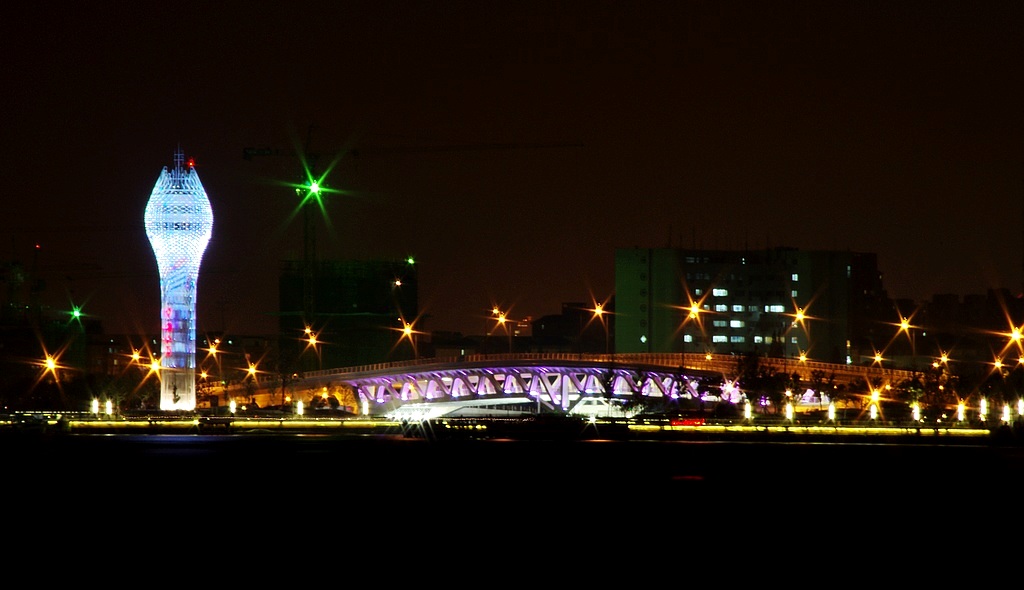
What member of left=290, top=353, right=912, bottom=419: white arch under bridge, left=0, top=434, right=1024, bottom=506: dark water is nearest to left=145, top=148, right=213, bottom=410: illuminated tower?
left=290, top=353, right=912, bottom=419: white arch under bridge

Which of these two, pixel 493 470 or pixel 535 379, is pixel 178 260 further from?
pixel 493 470

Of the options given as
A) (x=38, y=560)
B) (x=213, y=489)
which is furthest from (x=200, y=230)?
(x=38, y=560)

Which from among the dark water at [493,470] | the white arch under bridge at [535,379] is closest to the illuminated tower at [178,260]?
the white arch under bridge at [535,379]

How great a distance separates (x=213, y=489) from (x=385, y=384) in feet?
399

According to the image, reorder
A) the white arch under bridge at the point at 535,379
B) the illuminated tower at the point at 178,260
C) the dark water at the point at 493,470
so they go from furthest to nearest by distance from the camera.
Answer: the white arch under bridge at the point at 535,379, the illuminated tower at the point at 178,260, the dark water at the point at 493,470

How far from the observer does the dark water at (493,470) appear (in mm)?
54062

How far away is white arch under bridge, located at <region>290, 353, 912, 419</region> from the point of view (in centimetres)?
15150

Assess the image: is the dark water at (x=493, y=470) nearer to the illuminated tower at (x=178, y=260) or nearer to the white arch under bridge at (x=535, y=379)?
the illuminated tower at (x=178, y=260)

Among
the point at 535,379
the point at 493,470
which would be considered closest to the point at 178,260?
the point at 535,379

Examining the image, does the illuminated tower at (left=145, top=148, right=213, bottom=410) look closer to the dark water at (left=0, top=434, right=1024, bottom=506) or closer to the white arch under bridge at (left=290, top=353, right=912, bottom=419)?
the white arch under bridge at (left=290, top=353, right=912, bottom=419)

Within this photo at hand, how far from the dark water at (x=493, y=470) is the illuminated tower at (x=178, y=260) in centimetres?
4686

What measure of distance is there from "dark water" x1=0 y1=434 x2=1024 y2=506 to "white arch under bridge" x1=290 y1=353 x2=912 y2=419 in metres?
60.4

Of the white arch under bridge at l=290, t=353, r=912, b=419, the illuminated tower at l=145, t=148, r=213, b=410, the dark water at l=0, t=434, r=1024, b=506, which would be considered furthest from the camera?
the white arch under bridge at l=290, t=353, r=912, b=419

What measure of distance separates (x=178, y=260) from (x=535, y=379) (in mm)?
50481
